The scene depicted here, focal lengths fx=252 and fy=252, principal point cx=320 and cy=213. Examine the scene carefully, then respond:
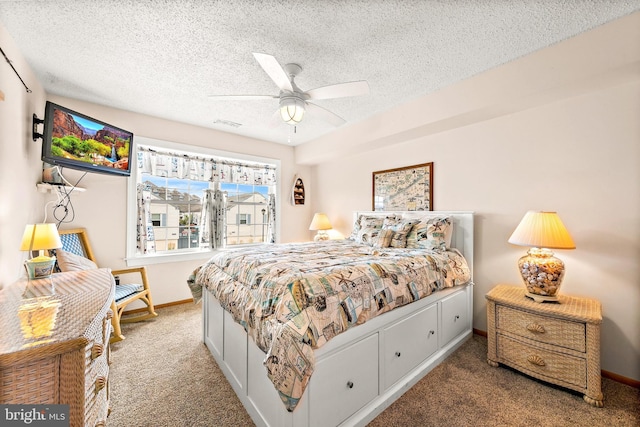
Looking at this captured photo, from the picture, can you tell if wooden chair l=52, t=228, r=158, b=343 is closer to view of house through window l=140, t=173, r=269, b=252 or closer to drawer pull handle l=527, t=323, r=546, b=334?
view of house through window l=140, t=173, r=269, b=252

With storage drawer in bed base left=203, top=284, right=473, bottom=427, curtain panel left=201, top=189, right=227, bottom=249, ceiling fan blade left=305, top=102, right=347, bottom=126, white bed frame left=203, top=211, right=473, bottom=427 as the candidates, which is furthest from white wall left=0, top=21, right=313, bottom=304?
ceiling fan blade left=305, top=102, right=347, bottom=126

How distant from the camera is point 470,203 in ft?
9.49

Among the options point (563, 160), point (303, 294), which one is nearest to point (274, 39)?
point (303, 294)

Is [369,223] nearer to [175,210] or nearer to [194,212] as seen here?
[194,212]

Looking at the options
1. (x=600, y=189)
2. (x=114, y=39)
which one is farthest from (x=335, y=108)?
(x=600, y=189)

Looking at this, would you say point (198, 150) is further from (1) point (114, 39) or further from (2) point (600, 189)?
(2) point (600, 189)

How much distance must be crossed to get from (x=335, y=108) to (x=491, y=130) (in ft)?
5.81

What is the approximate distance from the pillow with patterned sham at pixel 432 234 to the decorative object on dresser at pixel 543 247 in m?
0.63

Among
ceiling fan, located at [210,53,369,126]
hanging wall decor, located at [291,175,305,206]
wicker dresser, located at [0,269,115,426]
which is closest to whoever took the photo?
wicker dresser, located at [0,269,115,426]

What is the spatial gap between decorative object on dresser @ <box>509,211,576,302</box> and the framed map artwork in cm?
122

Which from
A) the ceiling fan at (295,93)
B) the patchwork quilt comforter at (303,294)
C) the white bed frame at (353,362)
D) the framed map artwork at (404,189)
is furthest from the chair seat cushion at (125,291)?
the framed map artwork at (404,189)

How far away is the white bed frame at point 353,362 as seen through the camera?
1407 millimetres

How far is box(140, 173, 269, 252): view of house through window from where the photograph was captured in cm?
373

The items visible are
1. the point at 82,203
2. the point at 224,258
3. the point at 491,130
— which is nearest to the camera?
the point at 224,258
